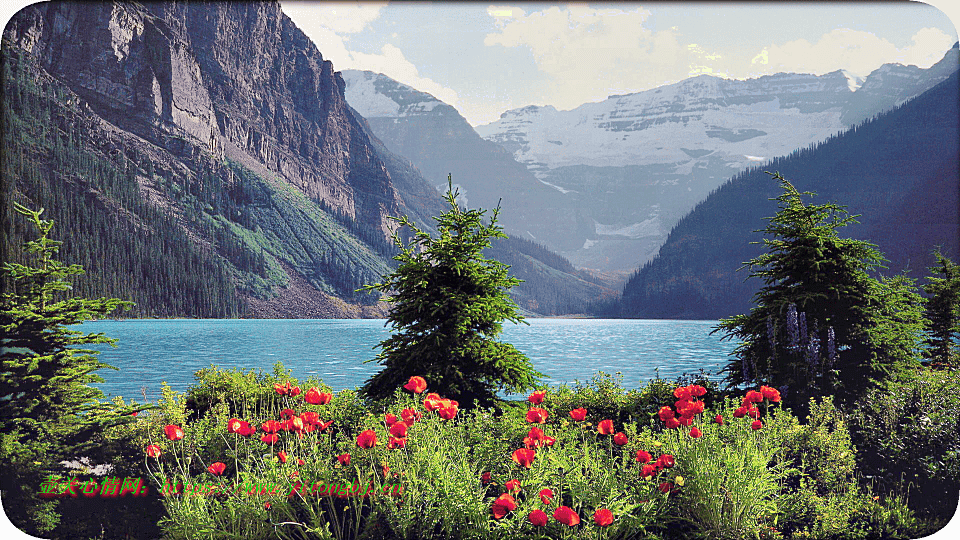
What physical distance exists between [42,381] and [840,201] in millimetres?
164375

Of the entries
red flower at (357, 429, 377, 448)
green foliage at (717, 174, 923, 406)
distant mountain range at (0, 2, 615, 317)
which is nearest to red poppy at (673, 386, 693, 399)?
red flower at (357, 429, 377, 448)

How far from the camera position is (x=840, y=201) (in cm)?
13712

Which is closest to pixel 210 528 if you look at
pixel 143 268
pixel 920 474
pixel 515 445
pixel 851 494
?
pixel 515 445

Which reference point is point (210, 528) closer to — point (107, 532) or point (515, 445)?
point (107, 532)

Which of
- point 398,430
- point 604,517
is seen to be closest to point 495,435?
point 398,430

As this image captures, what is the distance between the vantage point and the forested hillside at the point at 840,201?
118875mm

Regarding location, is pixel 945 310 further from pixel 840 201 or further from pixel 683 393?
pixel 840 201

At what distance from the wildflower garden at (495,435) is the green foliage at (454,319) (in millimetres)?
31

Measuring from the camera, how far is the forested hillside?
119m

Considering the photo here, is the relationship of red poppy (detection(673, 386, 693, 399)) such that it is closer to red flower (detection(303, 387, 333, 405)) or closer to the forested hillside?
red flower (detection(303, 387, 333, 405))

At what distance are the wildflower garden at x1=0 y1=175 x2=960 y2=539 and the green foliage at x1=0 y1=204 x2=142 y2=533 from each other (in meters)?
0.03

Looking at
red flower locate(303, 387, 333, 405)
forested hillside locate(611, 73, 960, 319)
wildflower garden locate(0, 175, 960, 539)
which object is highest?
forested hillside locate(611, 73, 960, 319)

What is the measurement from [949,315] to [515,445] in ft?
42.2

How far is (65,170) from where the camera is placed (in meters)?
134
